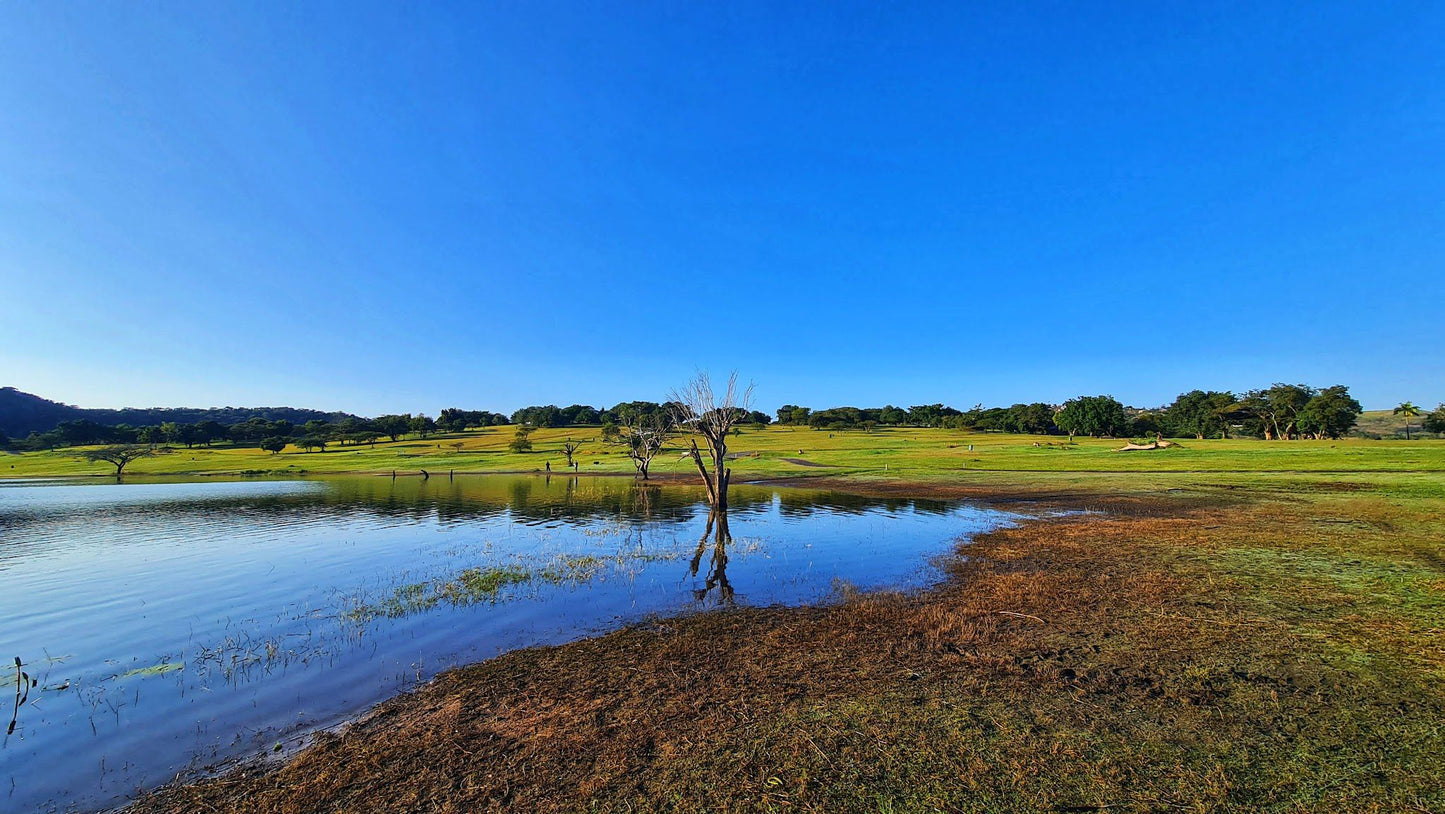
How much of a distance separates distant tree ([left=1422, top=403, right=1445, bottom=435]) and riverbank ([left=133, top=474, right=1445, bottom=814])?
129 meters

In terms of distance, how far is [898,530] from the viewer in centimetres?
2514

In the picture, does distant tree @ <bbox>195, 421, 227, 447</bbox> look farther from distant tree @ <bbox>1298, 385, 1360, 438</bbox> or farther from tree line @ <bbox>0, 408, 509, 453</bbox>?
distant tree @ <bbox>1298, 385, 1360, 438</bbox>

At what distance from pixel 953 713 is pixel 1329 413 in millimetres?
Result: 122864

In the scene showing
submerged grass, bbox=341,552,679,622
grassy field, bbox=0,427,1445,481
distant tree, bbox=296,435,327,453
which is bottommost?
submerged grass, bbox=341,552,679,622

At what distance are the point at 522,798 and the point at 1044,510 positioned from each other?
30474 mm

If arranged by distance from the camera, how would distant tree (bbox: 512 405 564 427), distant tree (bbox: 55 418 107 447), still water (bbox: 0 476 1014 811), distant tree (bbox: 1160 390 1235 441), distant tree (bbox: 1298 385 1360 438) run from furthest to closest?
1. distant tree (bbox: 512 405 564 427)
2. distant tree (bbox: 55 418 107 447)
3. distant tree (bbox: 1160 390 1235 441)
4. distant tree (bbox: 1298 385 1360 438)
5. still water (bbox: 0 476 1014 811)

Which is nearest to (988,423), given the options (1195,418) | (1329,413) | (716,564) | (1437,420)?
(1195,418)

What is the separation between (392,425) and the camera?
130 m

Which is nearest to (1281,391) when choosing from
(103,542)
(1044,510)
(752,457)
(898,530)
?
(752,457)

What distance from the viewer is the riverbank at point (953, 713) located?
18.2ft

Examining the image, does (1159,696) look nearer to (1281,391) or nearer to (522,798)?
(522,798)

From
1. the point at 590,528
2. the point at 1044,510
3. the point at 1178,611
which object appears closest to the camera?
the point at 1178,611

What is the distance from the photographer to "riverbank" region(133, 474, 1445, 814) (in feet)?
18.2

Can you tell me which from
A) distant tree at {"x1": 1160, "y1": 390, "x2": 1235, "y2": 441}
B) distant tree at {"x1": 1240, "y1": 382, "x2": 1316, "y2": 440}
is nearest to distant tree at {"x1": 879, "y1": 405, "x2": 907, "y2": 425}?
distant tree at {"x1": 1160, "y1": 390, "x2": 1235, "y2": 441}
